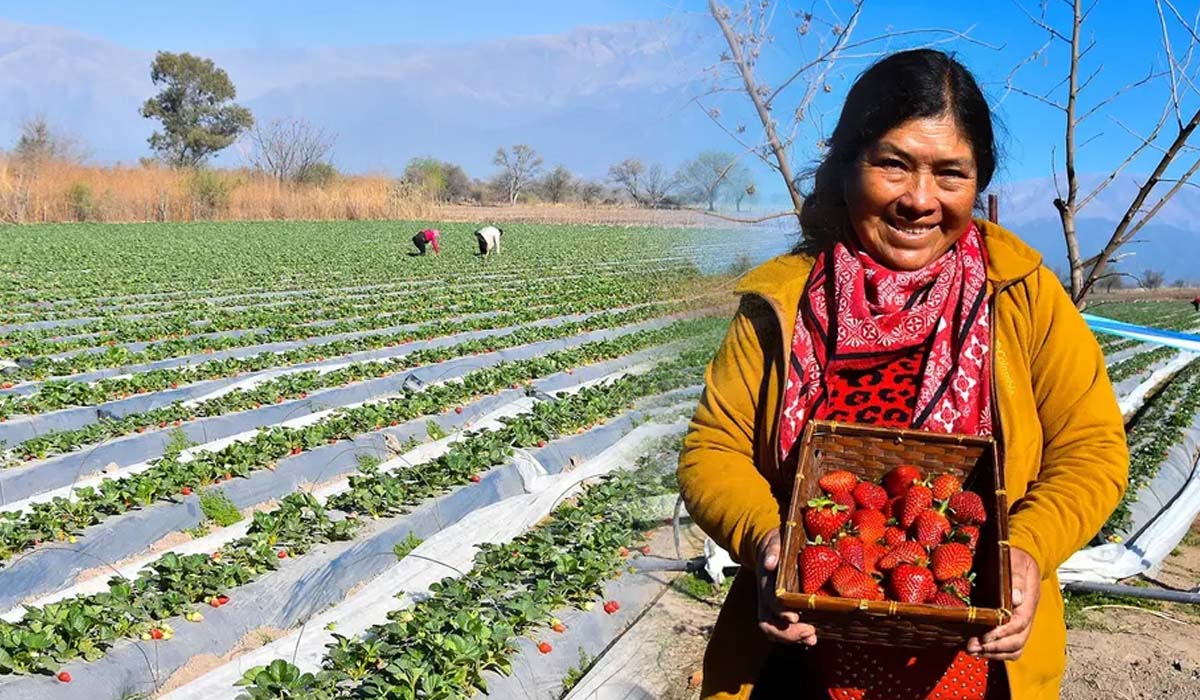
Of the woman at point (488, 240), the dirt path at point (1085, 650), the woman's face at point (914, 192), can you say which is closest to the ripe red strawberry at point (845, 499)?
the woman's face at point (914, 192)

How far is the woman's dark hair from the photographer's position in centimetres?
166

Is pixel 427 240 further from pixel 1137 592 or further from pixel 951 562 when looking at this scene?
pixel 951 562

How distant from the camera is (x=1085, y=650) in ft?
12.9

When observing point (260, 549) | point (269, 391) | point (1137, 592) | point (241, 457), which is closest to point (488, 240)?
point (269, 391)

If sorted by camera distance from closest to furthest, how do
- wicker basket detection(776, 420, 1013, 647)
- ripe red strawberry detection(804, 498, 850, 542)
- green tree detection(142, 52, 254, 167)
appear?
wicker basket detection(776, 420, 1013, 647) < ripe red strawberry detection(804, 498, 850, 542) < green tree detection(142, 52, 254, 167)

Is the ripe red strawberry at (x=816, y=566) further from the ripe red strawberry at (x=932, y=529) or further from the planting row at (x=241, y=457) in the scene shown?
the planting row at (x=241, y=457)

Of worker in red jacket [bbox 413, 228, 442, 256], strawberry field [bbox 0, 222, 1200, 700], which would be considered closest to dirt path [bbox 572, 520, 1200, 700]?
strawberry field [bbox 0, 222, 1200, 700]

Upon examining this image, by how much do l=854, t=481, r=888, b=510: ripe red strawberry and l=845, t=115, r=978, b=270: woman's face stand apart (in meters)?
0.36

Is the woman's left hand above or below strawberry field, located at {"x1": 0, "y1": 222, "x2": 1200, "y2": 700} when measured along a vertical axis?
above

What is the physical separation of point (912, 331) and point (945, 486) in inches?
9.7

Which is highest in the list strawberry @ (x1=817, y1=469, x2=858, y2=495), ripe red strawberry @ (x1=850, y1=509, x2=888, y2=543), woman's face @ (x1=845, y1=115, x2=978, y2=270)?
woman's face @ (x1=845, y1=115, x2=978, y2=270)

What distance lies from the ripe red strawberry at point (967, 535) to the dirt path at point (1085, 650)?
A: 1.85 metres

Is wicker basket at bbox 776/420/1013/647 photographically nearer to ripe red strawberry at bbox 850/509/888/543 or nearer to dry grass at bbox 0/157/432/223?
ripe red strawberry at bbox 850/509/888/543

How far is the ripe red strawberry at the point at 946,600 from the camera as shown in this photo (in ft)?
4.89
